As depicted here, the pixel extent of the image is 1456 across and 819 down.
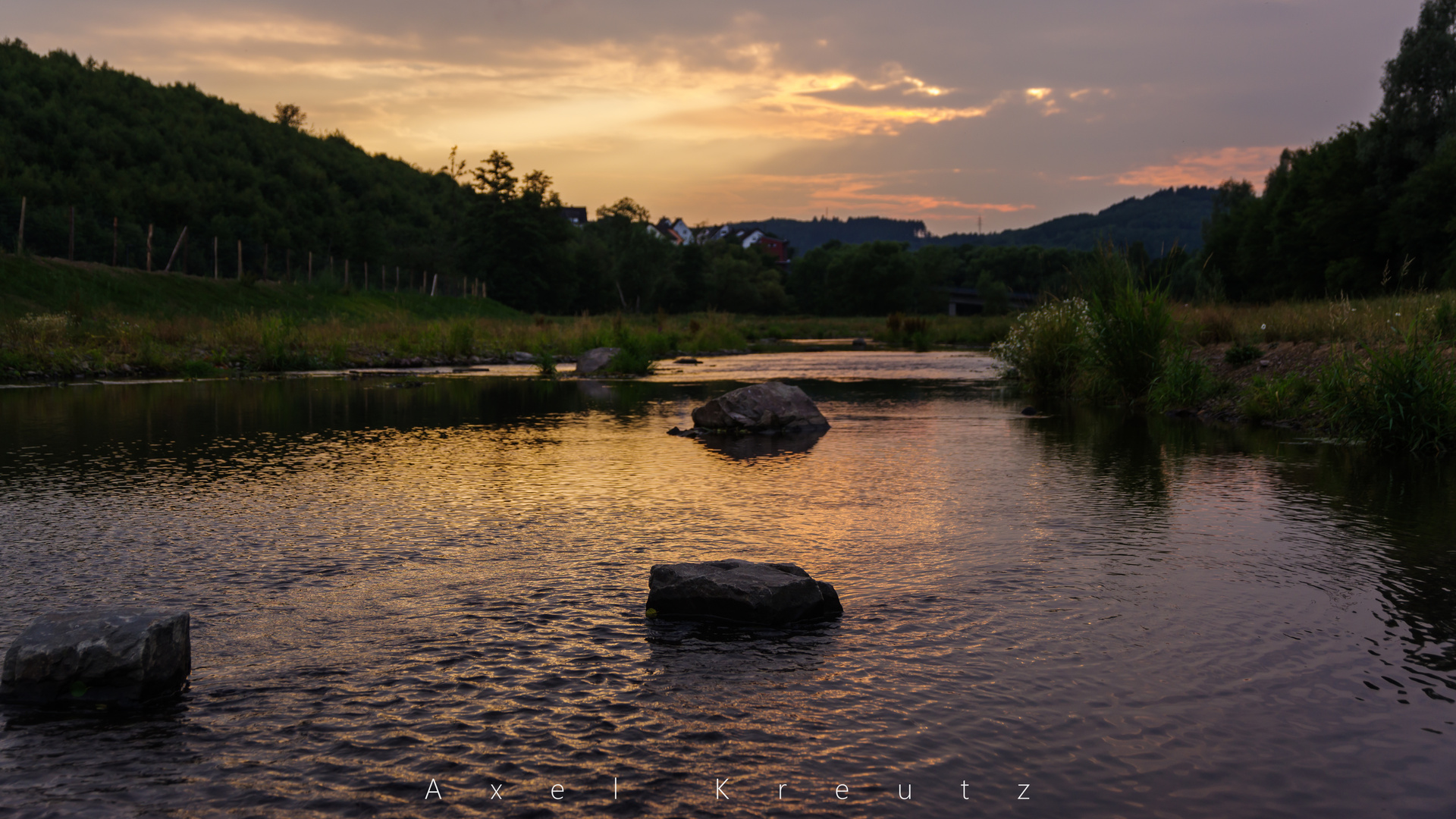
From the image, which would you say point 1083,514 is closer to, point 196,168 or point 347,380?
point 347,380

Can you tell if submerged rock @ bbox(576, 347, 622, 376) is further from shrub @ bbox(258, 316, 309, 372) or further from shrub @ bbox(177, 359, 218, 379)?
shrub @ bbox(177, 359, 218, 379)

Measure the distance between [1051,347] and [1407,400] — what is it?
954 centimetres

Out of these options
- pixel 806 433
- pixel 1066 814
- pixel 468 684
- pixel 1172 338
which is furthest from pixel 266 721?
pixel 1172 338

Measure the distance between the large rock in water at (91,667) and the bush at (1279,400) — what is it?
15624mm

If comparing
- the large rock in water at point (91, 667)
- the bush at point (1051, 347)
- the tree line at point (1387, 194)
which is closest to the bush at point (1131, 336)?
the bush at point (1051, 347)

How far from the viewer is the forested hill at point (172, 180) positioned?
56719 mm

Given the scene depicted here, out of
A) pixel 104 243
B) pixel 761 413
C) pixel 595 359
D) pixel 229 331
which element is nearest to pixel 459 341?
pixel 595 359

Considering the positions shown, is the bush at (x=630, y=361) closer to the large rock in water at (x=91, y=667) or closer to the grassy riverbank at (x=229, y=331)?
the grassy riverbank at (x=229, y=331)

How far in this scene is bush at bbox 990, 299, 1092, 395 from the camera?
20.2 metres

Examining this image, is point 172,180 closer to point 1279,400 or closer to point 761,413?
point 761,413

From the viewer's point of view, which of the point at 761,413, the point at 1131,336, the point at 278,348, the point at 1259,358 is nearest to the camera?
the point at 761,413

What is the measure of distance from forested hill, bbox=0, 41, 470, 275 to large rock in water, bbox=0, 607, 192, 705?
46662mm

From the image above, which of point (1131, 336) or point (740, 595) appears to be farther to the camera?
point (1131, 336)

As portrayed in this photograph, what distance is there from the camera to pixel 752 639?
16.5 ft
